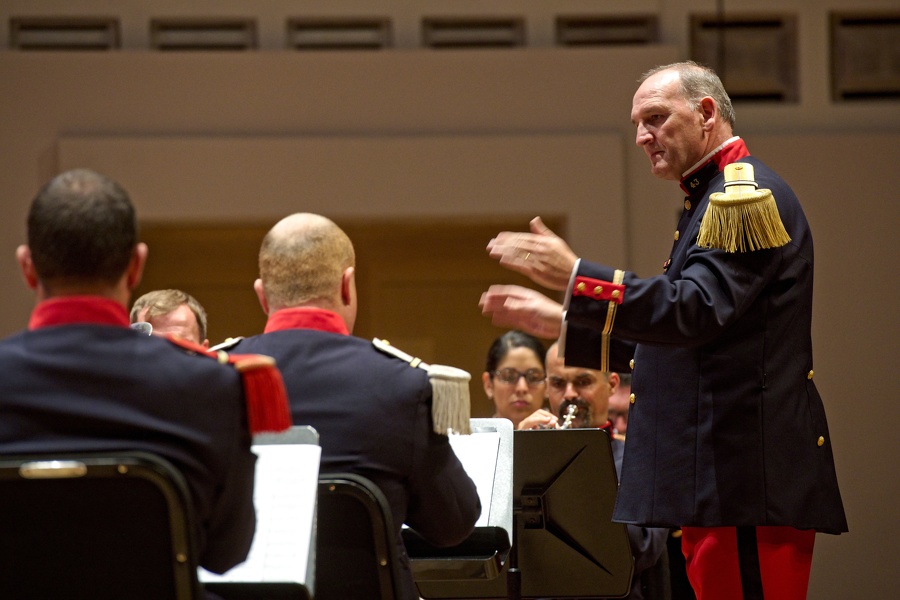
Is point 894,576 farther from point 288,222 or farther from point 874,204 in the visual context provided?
point 288,222

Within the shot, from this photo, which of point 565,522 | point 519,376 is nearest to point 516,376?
point 519,376

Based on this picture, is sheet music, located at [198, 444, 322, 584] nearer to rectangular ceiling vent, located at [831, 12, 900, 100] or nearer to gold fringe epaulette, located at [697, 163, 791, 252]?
gold fringe epaulette, located at [697, 163, 791, 252]

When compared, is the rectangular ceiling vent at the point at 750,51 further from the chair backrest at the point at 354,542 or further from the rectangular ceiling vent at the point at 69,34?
the chair backrest at the point at 354,542

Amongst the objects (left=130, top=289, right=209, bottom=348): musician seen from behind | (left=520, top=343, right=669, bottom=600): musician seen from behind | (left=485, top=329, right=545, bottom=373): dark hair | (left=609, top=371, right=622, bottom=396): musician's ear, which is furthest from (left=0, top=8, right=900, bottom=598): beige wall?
(left=130, top=289, right=209, bottom=348): musician seen from behind

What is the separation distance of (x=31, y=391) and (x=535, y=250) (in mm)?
915

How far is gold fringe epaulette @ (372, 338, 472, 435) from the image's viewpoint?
186cm

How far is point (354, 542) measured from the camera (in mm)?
1799

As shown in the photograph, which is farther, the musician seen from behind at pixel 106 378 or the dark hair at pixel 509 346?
the dark hair at pixel 509 346

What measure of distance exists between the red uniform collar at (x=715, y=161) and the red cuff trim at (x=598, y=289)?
40 centimetres

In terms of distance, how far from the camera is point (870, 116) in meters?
5.51

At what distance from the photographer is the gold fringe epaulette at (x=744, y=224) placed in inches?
80.6

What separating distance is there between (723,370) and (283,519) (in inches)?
34.4

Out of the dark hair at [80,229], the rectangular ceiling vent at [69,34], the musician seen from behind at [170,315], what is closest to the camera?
the dark hair at [80,229]

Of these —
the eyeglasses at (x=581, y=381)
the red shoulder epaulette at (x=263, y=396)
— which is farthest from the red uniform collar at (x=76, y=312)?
the eyeglasses at (x=581, y=381)
